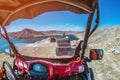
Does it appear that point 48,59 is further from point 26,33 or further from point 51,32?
point 26,33

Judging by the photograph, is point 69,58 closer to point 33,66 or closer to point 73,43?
point 73,43

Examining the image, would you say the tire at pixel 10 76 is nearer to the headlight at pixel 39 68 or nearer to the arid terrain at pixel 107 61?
the headlight at pixel 39 68

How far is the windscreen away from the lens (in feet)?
19.0

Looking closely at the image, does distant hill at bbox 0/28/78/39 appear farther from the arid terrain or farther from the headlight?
the arid terrain

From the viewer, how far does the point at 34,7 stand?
19.1 feet

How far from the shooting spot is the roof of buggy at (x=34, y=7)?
18.6 ft

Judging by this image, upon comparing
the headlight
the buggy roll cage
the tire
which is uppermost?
the buggy roll cage

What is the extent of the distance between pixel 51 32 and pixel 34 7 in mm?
543

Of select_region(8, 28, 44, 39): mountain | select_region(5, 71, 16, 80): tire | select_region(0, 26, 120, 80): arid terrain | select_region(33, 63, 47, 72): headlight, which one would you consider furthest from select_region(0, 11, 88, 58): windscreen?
select_region(0, 26, 120, 80): arid terrain

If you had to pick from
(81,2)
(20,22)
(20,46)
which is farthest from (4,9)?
(81,2)

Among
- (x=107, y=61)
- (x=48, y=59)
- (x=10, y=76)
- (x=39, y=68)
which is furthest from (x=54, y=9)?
(x=107, y=61)

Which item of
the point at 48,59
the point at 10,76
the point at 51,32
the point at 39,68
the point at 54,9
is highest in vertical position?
the point at 54,9

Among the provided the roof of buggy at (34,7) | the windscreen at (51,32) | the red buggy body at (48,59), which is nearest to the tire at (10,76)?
the red buggy body at (48,59)

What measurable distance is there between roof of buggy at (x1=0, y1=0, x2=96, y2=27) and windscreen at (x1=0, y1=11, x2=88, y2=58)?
0.27 ft
